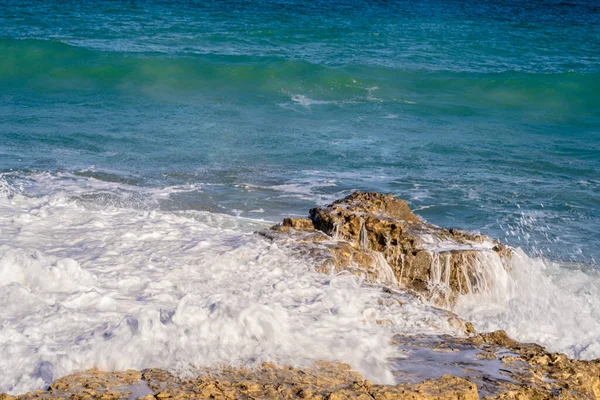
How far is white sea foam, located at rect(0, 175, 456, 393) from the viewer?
4.57 meters

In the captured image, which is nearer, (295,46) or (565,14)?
(295,46)

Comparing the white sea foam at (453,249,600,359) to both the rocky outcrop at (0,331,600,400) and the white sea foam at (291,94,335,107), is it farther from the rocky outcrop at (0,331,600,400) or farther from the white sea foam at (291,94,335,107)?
the white sea foam at (291,94,335,107)

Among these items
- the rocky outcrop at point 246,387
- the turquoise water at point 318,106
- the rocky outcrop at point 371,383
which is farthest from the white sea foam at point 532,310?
the rocky outcrop at point 246,387

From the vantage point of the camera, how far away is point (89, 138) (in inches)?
539

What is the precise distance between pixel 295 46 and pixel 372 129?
8.73 metres

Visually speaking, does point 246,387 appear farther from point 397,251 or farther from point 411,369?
point 397,251

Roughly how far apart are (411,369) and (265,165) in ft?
26.6

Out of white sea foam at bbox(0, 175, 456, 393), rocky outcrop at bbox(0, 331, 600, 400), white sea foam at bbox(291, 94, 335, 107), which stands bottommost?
white sea foam at bbox(291, 94, 335, 107)

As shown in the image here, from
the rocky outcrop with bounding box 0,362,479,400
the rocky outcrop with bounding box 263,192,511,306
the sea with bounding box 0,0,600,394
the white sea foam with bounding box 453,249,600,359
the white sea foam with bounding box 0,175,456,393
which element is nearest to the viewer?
the rocky outcrop with bounding box 0,362,479,400

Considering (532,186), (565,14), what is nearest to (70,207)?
(532,186)

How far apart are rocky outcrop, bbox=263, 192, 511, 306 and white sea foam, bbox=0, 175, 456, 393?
0.39 meters

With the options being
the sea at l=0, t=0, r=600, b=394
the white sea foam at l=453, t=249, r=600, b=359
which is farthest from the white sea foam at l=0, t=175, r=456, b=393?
the white sea foam at l=453, t=249, r=600, b=359

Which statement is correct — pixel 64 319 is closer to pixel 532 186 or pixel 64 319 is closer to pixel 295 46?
pixel 532 186

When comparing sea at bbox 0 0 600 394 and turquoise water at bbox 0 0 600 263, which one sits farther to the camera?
turquoise water at bbox 0 0 600 263
